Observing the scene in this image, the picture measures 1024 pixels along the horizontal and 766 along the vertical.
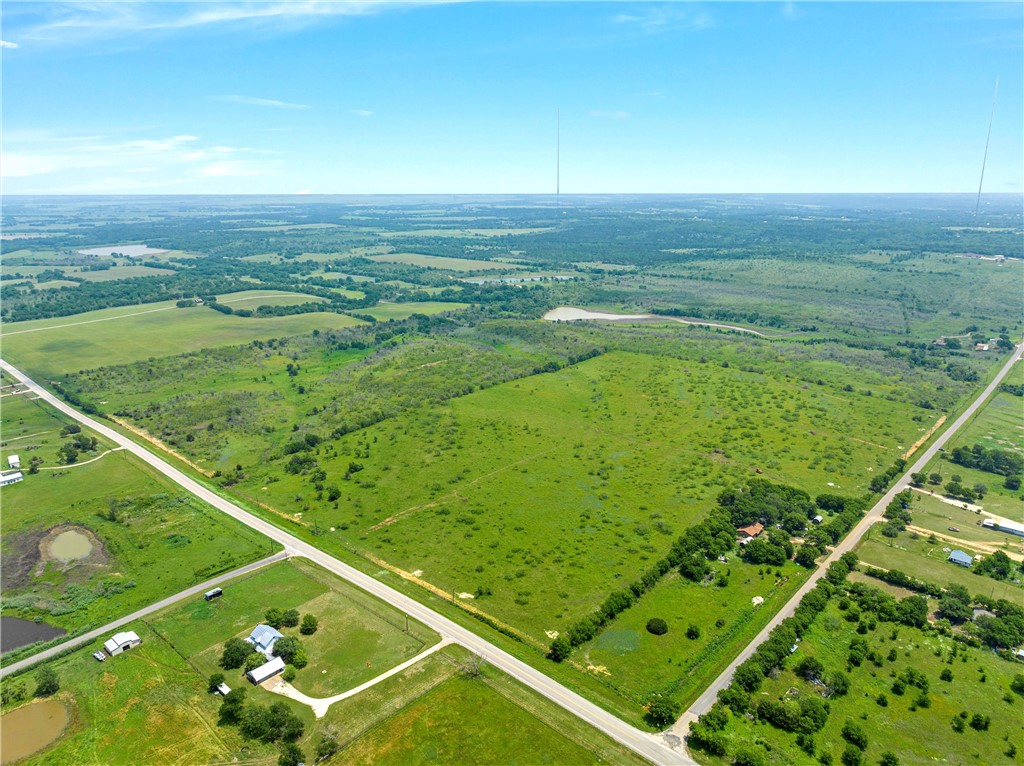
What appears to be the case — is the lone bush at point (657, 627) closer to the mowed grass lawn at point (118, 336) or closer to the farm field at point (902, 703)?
the farm field at point (902, 703)

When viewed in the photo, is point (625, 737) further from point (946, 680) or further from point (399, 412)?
point (399, 412)

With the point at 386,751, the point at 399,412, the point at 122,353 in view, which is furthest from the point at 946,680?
the point at 122,353

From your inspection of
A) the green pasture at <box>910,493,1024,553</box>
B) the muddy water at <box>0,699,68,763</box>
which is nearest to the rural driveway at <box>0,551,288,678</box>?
the muddy water at <box>0,699,68,763</box>

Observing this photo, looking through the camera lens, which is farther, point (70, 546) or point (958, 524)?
point (958, 524)

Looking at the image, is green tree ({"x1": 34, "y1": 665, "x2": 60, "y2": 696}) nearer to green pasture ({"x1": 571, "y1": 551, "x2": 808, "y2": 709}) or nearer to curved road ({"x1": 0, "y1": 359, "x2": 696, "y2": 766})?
curved road ({"x1": 0, "y1": 359, "x2": 696, "y2": 766})

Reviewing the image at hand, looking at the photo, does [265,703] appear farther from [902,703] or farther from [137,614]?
[902,703]

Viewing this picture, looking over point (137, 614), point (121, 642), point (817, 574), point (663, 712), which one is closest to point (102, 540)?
point (137, 614)
